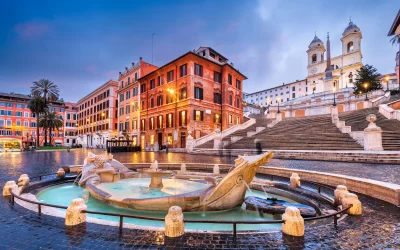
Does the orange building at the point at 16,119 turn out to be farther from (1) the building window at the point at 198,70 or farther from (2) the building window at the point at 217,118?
(2) the building window at the point at 217,118

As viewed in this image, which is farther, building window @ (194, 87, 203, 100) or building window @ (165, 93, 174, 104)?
building window @ (165, 93, 174, 104)

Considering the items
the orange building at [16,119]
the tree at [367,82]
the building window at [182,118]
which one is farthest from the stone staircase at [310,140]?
the orange building at [16,119]

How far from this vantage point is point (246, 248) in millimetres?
3389

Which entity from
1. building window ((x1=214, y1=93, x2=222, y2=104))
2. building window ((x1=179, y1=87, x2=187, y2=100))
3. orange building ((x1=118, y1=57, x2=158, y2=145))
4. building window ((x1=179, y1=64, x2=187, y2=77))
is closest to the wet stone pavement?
building window ((x1=179, y1=87, x2=187, y2=100))

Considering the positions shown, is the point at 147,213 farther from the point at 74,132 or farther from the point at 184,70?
the point at 74,132

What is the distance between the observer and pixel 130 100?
46906 millimetres

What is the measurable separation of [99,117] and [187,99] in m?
38.0

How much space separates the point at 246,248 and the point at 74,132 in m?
90.5

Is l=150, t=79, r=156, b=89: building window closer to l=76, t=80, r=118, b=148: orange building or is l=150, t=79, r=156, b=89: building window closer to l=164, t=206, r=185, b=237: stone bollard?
l=76, t=80, r=118, b=148: orange building

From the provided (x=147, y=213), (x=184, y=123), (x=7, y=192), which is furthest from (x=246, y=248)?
(x=184, y=123)

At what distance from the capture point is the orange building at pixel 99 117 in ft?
179

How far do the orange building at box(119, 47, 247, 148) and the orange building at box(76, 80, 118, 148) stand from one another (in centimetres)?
1401

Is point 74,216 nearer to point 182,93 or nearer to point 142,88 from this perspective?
point 182,93

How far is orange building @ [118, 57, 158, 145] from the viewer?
1753 inches
